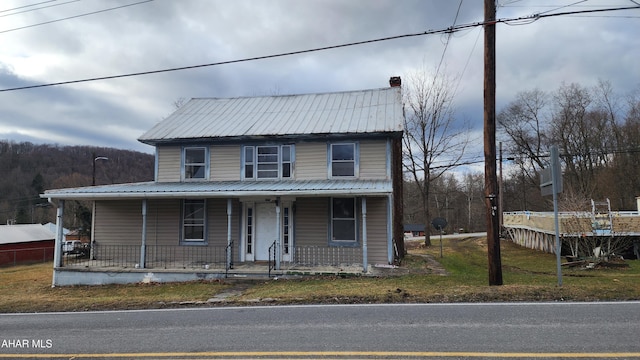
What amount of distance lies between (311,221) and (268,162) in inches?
112

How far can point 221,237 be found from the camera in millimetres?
14867

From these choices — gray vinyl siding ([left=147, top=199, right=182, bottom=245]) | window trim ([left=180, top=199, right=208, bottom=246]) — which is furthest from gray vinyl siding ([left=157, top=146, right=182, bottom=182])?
window trim ([left=180, top=199, right=208, bottom=246])

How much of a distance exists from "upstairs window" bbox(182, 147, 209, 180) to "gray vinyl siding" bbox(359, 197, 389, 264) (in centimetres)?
667

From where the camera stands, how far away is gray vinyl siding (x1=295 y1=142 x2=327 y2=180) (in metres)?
14.6

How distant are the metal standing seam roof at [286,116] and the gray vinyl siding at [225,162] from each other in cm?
60

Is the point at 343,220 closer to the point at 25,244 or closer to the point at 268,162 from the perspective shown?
the point at 268,162

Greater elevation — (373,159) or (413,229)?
(373,159)

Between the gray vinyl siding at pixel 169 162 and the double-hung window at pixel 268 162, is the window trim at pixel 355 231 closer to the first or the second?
the double-hung window at pixel 268 162

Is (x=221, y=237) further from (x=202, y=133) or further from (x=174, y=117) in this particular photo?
(x=174, y=117)

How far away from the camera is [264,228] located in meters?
14.6

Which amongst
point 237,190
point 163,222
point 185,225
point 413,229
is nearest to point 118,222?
point 163,222

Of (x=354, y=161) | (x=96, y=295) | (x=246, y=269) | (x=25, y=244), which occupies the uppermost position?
(x=354, y=161)

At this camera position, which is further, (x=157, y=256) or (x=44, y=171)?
(x=44, y=171)

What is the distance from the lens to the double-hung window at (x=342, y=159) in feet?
47.6
